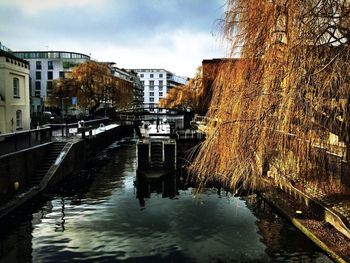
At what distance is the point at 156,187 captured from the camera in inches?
859

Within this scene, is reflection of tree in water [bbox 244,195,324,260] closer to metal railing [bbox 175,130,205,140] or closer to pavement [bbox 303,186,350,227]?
pavement [bbox 303,186,350,227]

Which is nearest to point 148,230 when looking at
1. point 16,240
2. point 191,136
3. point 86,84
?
point 16,240

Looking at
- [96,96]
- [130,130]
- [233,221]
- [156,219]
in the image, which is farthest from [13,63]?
[130,130]

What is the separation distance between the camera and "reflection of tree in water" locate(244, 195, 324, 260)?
1123 centimetres

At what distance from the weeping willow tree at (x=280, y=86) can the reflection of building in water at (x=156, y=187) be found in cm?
910

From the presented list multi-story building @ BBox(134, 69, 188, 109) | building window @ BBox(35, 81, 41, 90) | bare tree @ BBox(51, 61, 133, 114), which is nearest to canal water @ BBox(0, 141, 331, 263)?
bare tree @ BBox(51, 61, 133, 114)

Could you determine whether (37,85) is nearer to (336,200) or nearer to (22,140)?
(22,140)

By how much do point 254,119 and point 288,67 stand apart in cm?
150

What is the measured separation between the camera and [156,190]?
20953 mm

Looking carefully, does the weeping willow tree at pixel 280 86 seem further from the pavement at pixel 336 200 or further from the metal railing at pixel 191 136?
the metal railing at pixel 191 136

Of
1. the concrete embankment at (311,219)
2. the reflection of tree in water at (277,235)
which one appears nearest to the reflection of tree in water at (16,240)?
the reflection of tree in water at (277,235)

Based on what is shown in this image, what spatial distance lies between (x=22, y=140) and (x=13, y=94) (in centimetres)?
731

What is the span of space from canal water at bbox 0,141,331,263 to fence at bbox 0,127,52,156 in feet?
9.53

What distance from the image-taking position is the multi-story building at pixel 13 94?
2488cm
